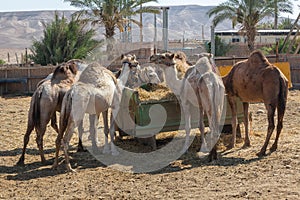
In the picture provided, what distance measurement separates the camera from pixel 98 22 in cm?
3002

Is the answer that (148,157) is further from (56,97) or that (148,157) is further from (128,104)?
(56,97)

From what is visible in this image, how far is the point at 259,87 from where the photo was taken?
9.77 m

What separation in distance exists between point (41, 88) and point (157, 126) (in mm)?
2376

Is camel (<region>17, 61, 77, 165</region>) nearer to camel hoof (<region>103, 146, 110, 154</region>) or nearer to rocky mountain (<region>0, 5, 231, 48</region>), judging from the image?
camel hoof (<region>103, 146, 110, 154</region>)

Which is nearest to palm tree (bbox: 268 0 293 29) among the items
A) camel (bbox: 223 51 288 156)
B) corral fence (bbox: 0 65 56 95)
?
corral fence (bbox: 0 65 56 95)

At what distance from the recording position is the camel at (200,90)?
9.22 meters

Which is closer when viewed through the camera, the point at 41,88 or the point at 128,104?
the point at 41,88

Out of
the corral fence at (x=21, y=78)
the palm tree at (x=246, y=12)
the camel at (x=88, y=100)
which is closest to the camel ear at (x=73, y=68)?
the camel at (x=88, y=100)

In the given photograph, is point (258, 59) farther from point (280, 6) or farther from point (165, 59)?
point (280, 6)

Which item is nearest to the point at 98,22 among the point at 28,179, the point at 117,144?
the point at 117,144

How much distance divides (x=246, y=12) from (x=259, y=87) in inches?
953

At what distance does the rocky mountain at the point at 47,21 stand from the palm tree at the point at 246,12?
54620 millimetres

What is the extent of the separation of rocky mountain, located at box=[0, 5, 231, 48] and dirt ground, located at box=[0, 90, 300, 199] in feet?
262

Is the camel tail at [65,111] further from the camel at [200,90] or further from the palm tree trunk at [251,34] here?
the palm tree trunk at [251,34]
